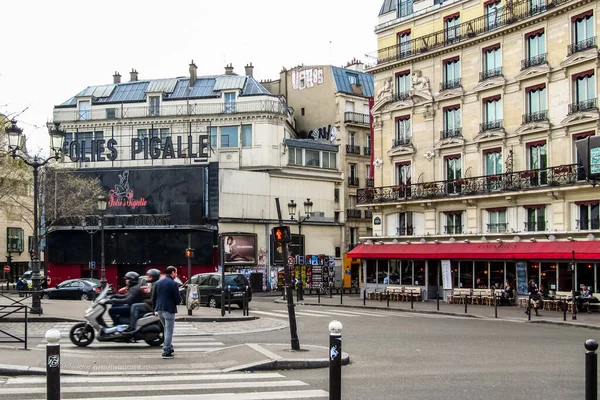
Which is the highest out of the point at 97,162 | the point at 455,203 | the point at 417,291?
the point at 97,162

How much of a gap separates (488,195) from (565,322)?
1248 centimetres

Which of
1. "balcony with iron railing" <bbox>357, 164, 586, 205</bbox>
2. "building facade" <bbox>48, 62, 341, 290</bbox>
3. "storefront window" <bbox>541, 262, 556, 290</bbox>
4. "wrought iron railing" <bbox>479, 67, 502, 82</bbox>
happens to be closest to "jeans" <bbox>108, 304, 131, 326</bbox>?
"balcony with iron railing" <bbox>357, 164, 586, 205</bbox>

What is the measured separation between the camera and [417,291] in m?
41.9

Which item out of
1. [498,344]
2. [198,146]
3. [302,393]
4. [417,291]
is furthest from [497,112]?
[302,393]

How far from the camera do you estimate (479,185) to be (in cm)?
3941

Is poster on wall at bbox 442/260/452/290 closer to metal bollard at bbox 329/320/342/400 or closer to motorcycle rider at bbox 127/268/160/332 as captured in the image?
motorcycle rider at bbox 127/268/160/332

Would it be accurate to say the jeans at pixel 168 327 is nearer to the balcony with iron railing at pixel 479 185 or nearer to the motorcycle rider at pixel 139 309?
the motorcycle rider at pixel 139 309

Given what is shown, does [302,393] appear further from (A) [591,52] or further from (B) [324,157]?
(B) [324,157]

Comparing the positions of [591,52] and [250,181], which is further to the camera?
[250,181]

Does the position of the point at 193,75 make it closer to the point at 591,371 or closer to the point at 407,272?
the point at 407,272

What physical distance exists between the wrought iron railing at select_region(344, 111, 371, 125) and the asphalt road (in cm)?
3954

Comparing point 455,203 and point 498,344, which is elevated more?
point 455,203

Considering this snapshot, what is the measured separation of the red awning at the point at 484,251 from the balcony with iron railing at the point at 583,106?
5.84 meters

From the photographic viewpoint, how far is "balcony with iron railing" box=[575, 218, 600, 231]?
33.7 m
